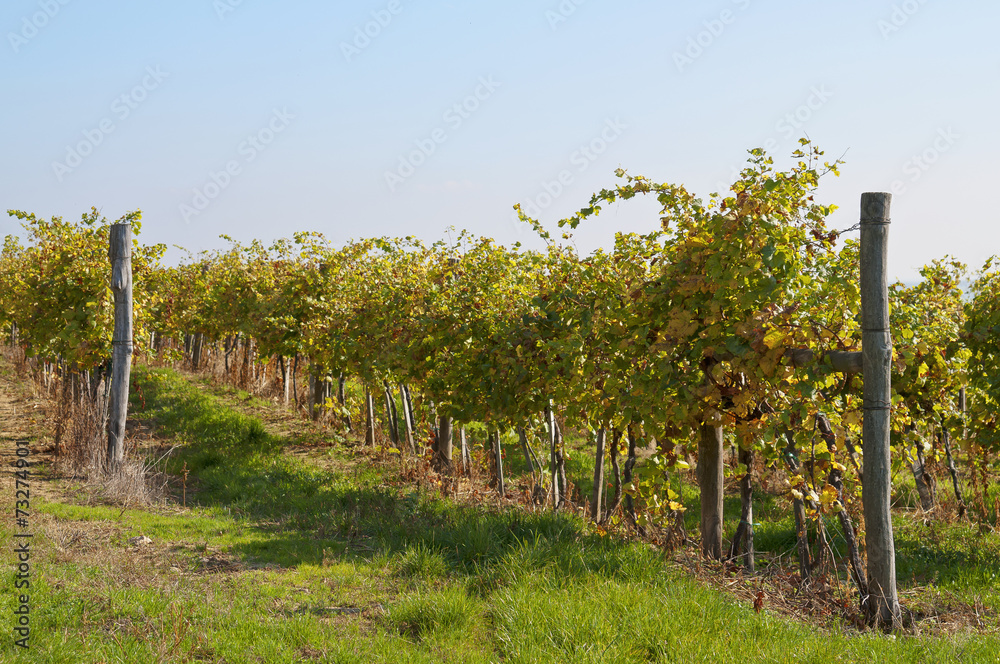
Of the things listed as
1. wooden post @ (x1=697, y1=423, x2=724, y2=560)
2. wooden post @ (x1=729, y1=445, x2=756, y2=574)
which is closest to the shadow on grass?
wooden post @ (x1=697, y1=423, x2=724, y2=560)

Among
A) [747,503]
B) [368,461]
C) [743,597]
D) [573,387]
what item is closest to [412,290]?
[368,461]

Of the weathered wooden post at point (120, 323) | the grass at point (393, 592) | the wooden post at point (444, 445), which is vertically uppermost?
the weathered wooden post at point (120, 323)

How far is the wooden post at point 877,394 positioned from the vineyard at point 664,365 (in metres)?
0.01

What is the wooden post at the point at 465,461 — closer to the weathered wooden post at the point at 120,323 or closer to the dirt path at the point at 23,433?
the weathered wooden post at the point at 120,323

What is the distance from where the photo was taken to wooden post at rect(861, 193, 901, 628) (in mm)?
4078

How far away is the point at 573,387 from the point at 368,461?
4.18 meters

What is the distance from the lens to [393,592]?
4.67 m

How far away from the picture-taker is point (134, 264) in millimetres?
9461

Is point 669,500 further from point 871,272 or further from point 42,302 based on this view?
point 42,302

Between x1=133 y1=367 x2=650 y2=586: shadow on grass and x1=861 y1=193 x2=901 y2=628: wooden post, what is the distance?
4.46 feet

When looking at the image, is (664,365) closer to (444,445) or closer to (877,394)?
(877,394)

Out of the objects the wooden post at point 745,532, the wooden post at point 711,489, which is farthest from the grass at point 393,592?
the wooden post at point 745,532

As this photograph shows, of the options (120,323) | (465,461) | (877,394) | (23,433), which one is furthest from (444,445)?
(23,433)

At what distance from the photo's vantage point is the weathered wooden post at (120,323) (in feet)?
27.9
